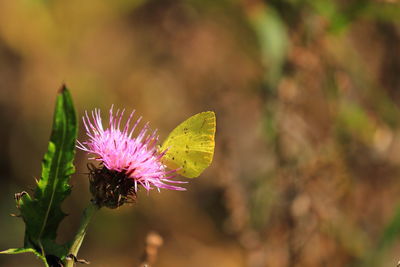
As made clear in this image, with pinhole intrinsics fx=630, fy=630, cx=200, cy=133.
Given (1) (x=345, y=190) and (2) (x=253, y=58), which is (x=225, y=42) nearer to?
(2) (x=253, y=58)

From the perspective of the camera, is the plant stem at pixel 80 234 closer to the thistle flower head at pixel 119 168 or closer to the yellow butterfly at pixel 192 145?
the thistle flower head at pixel 119 168

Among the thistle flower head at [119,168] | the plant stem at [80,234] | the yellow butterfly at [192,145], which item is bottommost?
the plant stem at [80,234]

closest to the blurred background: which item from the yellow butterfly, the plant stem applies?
the yellow butterfly

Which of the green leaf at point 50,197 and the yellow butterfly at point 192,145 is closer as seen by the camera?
the green leaf at point 50,197

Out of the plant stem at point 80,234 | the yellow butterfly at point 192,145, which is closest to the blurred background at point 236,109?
the yellow butterfly at point 192,145

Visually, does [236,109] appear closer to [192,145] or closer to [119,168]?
[192,145]
